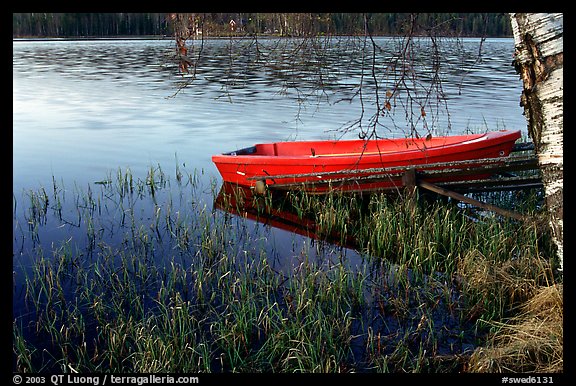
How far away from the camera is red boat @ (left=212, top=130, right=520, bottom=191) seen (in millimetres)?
8898

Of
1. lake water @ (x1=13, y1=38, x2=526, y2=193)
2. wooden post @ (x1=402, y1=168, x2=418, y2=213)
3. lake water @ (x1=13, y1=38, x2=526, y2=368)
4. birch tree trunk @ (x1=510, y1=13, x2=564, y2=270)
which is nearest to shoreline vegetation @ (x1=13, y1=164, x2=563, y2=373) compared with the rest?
lake water @ (x1=13, y1=38, x2=526, y2=368)

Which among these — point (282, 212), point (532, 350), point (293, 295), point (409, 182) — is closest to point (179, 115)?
point (282, 212)

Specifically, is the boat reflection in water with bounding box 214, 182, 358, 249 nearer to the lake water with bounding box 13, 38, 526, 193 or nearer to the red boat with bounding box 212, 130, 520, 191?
the red boat with bounding box 212, 130, 520, 191

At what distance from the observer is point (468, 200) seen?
25.6 ft

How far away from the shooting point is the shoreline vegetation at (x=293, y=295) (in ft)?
15.7

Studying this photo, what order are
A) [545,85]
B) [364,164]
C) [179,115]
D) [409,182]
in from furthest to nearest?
[179,115], [364,164], [409,182], [545,85]

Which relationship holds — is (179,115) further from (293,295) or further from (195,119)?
(293,295)

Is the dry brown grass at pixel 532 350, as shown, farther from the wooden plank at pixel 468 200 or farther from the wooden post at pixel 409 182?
the wooden post at pixel 409 182

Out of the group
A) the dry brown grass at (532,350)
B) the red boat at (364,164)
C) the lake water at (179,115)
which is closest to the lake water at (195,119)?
the lake water at (179,115)

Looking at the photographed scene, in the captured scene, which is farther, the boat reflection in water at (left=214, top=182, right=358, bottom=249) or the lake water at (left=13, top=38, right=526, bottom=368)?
the boat reflection in water at (left=214, top=182, right=358, bottom=249)

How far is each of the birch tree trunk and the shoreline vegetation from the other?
1265 mm

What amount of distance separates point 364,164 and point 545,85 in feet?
19.1

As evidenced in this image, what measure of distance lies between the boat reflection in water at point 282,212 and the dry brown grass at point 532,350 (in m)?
3.36
